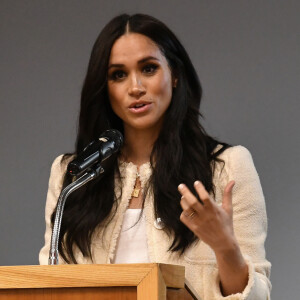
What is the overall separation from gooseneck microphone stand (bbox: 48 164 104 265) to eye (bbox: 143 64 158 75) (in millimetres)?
594

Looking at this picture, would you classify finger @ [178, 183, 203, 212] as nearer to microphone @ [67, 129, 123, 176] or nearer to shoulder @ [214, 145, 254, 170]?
microphone @ [67, 129, 123, 176]

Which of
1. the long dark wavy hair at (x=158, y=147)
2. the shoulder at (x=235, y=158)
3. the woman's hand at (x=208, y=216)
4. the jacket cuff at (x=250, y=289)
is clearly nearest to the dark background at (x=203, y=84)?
the long dark wavy hair at (x=158, y=147)

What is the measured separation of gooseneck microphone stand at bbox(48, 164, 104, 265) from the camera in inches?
71.8

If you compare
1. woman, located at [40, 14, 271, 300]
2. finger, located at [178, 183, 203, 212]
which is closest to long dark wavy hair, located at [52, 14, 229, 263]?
woman, located at [40, 14, 271, 300]

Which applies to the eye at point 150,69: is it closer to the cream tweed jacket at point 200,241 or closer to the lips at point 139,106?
the lips at point 139,106

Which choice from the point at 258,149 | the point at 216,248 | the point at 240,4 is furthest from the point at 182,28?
the point at 216,248

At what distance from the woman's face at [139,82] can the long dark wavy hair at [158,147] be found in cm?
3

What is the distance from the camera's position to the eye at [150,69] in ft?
8.11

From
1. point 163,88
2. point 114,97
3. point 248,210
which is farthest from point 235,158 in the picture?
point 114,97

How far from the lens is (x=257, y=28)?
3.34m

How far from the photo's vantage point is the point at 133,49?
2.48 m

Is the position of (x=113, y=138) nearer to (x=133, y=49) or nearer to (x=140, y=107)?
(x=140, y=107)

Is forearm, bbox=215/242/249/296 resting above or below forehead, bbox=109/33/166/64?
below

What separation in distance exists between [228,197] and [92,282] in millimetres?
336
